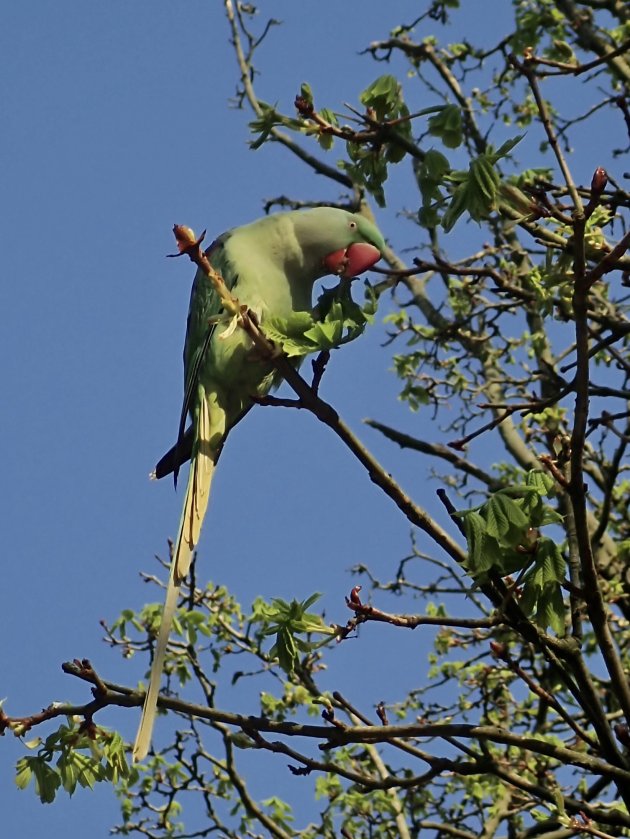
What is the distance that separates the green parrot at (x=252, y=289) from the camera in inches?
176

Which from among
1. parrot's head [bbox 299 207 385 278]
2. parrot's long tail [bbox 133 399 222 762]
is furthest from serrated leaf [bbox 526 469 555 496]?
parrot's head [bbox 299 207 385 278]

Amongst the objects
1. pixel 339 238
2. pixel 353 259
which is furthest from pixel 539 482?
pixel 339 238

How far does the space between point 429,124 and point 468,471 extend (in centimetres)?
444

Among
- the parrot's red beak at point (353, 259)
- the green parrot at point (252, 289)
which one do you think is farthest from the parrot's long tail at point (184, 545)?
the parrot's red beak at point (353, 259)

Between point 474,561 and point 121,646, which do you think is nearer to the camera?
point 474,561

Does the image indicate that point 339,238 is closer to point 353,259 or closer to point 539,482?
point 353,259

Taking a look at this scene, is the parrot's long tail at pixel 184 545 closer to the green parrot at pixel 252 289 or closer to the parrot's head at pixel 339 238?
the green parrot at pixel 252 289

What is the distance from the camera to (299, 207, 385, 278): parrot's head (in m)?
4.56

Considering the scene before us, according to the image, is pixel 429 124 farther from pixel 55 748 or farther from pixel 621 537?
pixel 621 537

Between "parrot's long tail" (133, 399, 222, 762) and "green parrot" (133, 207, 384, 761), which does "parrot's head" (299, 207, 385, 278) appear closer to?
"green parrot" (133, 207, 384, 761)

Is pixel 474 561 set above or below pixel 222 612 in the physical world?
below

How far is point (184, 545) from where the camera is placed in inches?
150

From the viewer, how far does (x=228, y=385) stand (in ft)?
15.0

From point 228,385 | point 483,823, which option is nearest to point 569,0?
point 228,385
